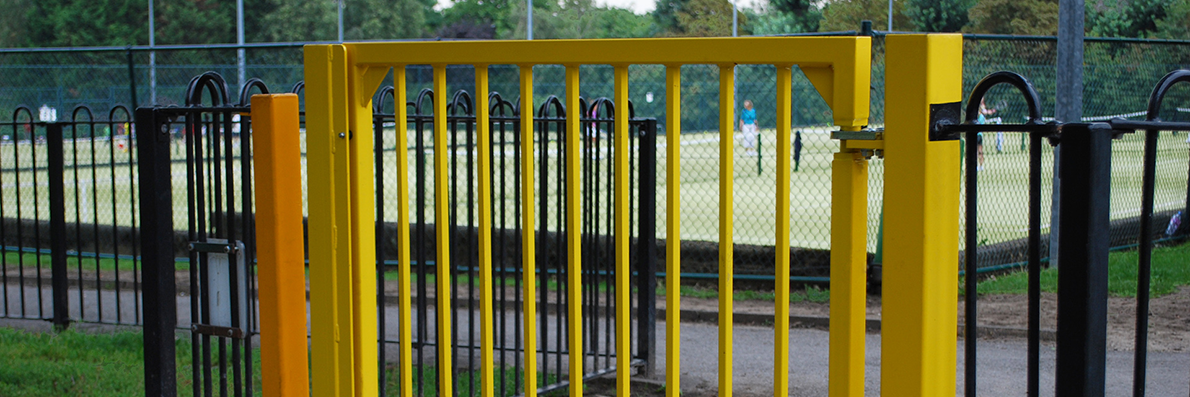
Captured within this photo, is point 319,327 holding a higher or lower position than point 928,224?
lower

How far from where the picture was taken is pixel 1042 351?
6.24 metres

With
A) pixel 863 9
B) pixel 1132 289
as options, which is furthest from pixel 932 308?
pixel 863 9

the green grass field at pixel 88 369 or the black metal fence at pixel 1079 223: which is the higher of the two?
the black metal fence at pixel 1079 223

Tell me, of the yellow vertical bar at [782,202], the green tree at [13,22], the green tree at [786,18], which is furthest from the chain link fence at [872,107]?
the green tree at [13,22]

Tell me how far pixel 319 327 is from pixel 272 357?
362 mm

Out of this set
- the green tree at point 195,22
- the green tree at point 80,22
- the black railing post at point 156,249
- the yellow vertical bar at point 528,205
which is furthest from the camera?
the green tree at point 195,22

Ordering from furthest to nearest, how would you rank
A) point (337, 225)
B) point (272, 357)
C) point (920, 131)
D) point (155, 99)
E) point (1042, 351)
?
point (155, 99) < point (1042, 351) < point (272, 357) < point (337, 225) < point (920, 131)

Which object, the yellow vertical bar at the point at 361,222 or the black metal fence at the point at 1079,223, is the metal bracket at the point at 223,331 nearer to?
the yellow vertical bar at the point at 361,222

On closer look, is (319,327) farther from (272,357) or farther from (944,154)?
(944,154)

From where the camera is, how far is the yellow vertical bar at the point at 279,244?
2.78 meters

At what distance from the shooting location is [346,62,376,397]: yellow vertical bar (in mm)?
2514

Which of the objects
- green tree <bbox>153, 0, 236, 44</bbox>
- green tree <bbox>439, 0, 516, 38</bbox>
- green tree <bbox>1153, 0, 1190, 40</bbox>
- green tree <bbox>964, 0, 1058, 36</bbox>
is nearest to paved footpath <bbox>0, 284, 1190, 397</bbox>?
green tree <bbox>1153, 0, 1190, 40</bbox>

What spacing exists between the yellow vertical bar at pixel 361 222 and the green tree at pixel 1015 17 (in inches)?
668

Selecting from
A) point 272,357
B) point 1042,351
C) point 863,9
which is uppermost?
point 863,9
